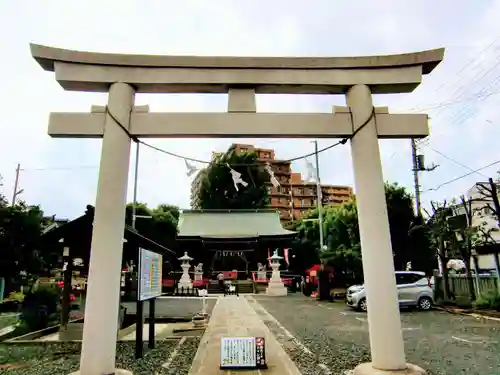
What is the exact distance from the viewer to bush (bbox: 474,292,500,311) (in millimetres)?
13165

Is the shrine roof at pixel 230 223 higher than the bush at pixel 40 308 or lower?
higher

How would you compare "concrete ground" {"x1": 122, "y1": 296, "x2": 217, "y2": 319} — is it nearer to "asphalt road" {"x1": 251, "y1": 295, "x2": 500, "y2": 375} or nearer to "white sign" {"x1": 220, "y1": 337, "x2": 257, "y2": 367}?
"asphalt road" {"x1": 251, "y1": 295, "x2": 500, "y2": 375}

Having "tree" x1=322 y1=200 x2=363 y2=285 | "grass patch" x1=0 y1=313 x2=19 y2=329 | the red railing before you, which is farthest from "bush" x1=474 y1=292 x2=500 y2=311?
"grass patch" x1=0 y1=313 x2=19 y2=329

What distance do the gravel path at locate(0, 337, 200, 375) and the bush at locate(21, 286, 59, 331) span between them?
2.64 metres

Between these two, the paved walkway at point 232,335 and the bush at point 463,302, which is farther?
the bush at point 463,302

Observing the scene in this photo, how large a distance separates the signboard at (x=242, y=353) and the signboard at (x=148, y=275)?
1792 millimetres

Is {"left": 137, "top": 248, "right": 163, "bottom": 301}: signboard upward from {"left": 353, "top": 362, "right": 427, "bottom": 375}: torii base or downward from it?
upward

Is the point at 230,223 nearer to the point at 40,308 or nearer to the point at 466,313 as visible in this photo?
the point at 466,313

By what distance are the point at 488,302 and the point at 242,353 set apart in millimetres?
11968

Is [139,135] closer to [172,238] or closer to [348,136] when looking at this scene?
[348,136]

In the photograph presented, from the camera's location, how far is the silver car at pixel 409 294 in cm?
1445

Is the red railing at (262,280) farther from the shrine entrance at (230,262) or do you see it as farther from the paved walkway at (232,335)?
the paved walkway at (232,335)

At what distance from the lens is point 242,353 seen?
18.1ft

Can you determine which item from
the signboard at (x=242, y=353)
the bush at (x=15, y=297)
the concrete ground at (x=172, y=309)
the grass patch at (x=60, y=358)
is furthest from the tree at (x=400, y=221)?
the bush at (x=15, y=297)
